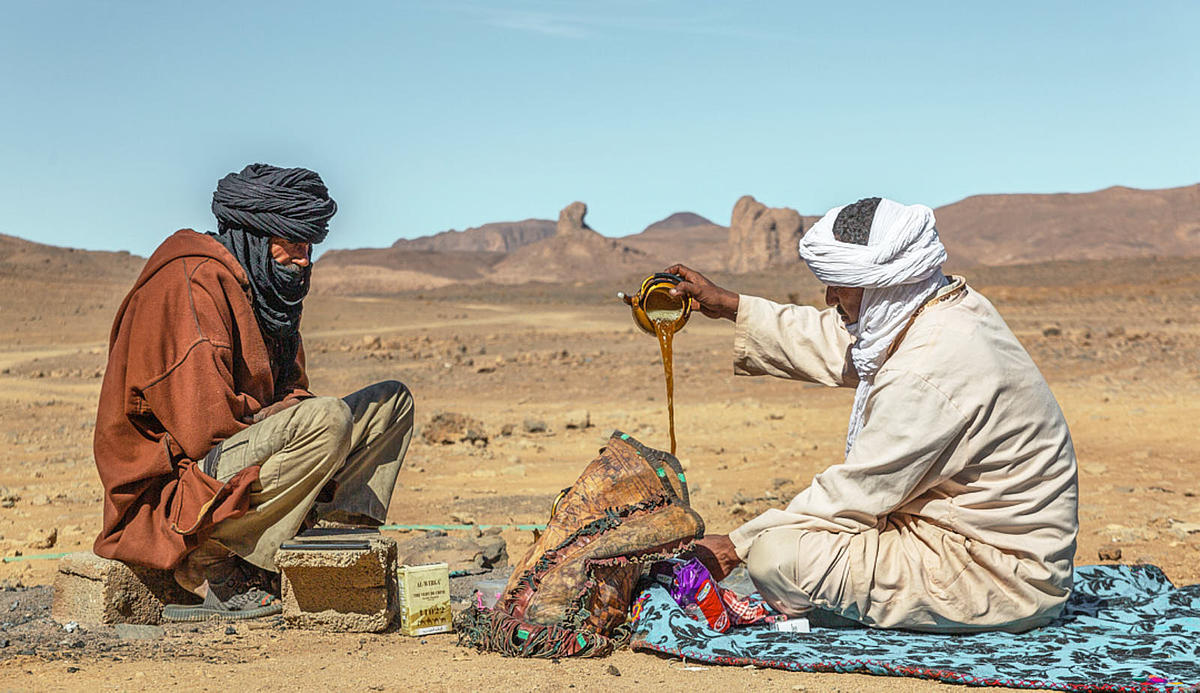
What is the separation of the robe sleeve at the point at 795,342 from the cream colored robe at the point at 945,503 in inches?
25.2

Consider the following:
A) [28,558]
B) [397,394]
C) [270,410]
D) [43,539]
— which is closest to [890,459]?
[397,394]

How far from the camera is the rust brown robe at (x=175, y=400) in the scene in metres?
4.10

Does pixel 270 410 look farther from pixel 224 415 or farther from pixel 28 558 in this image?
pixel 28 558

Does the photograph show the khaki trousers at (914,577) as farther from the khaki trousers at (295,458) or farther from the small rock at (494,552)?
the small rock at (494,552)

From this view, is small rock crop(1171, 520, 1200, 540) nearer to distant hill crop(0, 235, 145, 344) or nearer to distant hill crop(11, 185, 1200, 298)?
distant hill crop(0, 235, 145, 344)

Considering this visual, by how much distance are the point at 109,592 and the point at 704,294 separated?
247cm

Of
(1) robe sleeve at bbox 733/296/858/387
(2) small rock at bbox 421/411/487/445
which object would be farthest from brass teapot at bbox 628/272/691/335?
(2) small rock at bbox 421/411/487/445

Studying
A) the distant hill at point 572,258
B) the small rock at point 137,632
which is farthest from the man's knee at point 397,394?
the distant hill at point 572,258

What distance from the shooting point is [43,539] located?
6.66 m

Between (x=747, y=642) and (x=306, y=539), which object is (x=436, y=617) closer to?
(x=306, y=539)

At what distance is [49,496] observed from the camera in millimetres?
8258

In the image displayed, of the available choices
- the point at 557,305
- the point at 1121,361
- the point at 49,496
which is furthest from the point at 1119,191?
the point at 49,496

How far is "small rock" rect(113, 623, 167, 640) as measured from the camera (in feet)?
13.8

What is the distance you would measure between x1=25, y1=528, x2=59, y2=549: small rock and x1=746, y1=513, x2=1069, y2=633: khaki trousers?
4443 millimetres
